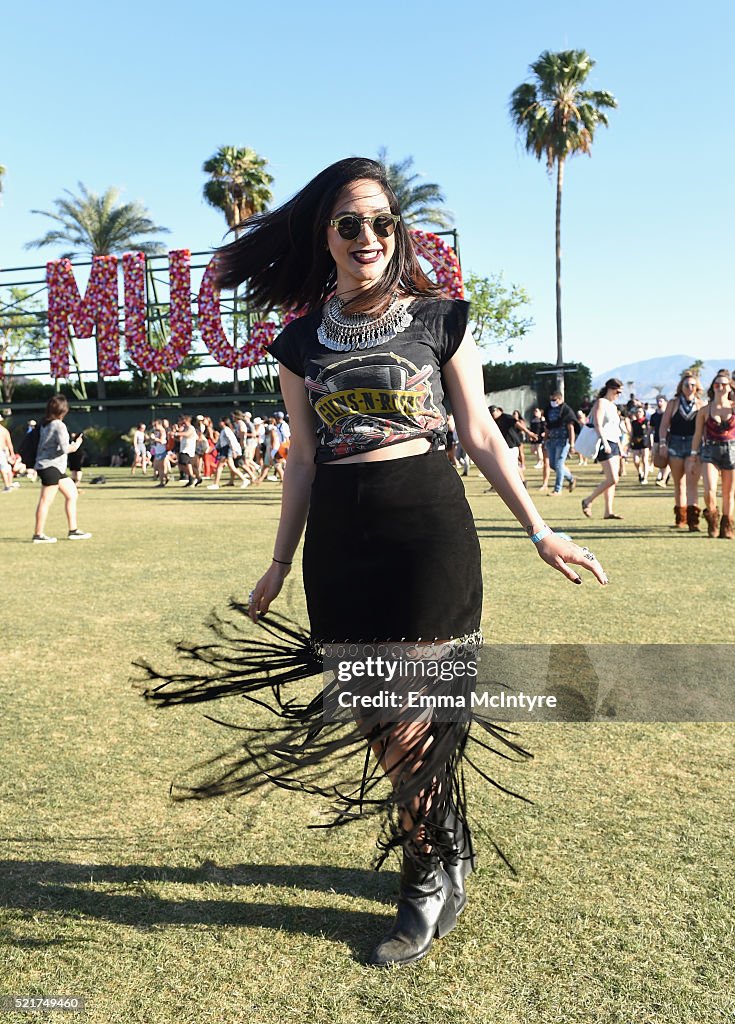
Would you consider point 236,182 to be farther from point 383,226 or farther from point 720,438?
point 383,226

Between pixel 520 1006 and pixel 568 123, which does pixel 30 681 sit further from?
pixel 568 123

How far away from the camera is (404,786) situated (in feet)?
8.19

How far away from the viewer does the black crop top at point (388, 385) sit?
2.49 m

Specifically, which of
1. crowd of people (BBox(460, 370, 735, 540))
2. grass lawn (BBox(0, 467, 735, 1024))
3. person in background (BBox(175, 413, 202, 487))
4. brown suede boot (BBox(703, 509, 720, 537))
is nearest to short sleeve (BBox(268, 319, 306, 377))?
grass lawn (BBox(0, 467, 735, 1024))

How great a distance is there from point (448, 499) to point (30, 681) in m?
3.63

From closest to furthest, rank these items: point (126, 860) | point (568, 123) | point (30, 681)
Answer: point (126, 860) < point (30, 681) < point (568, 123)

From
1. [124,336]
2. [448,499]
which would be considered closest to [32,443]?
[448,499]

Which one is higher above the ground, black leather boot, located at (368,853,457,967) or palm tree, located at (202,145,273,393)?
palm tree, located at (202,145,273,393)

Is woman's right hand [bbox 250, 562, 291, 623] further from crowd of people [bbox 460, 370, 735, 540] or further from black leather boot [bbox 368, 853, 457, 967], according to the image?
crowd of people [bbox 460, 370, 735, 540]

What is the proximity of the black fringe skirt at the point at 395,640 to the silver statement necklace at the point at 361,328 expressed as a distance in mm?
350

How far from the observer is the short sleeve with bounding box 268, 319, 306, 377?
106 inches

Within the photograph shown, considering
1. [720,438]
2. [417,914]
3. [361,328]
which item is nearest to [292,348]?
[361,328]

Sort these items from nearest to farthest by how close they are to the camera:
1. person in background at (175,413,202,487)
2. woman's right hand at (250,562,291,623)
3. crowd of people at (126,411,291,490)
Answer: woman's right hand at (250,562,291,623)
crowd of people at (126,411,291,490)
person in background at (175,413,202,487)

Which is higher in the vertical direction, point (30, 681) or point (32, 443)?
point (32, 443)
